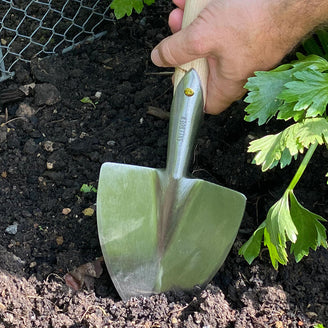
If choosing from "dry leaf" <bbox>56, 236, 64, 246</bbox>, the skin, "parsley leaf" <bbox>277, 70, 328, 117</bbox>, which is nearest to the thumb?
the skin

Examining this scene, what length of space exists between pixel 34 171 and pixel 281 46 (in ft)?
3.16

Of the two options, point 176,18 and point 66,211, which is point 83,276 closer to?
point 66,211

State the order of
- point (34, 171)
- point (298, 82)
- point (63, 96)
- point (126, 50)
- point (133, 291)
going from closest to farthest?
point (298, 82)
point (133, 291)
point (34, 171)
point (63, 96)
point (126, 50)

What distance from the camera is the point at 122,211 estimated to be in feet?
6.79

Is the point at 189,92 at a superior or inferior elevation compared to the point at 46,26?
superior

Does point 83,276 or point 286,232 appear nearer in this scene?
point 286,232

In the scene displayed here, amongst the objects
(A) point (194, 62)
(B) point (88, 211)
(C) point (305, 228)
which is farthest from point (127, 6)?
(C) point (305, 228)

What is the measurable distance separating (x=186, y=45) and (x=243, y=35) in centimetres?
17

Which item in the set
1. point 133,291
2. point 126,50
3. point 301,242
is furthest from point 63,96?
point 301,242

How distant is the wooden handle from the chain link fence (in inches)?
33.4

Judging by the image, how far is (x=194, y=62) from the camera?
207 centimetres

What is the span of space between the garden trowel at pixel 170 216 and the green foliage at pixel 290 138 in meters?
0.16

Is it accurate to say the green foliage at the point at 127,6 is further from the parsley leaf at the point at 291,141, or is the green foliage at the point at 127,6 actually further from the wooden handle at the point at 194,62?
the parsley leaf at the point at 291,141

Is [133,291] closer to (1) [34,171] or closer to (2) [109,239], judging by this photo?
(2) [109,239]
